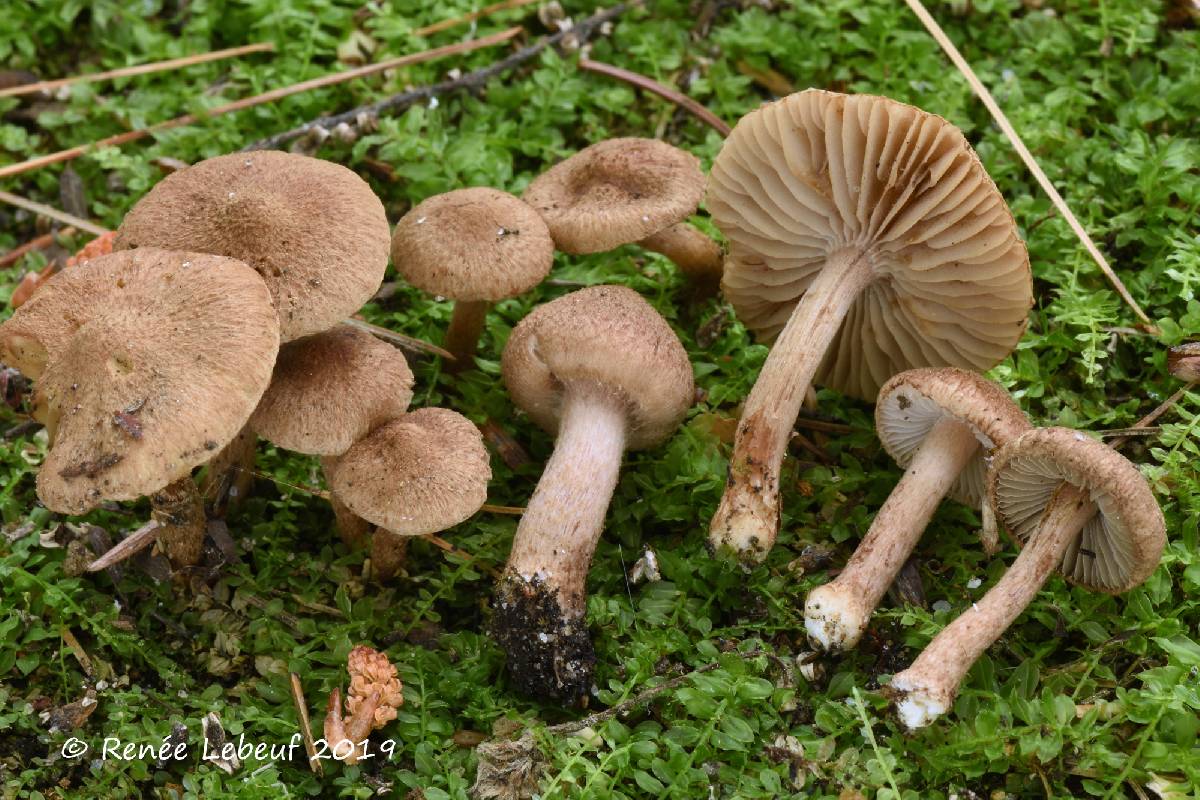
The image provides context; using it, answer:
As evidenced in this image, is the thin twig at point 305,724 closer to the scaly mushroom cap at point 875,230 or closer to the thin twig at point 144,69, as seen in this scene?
the scaly mushroom cap at point 875,230

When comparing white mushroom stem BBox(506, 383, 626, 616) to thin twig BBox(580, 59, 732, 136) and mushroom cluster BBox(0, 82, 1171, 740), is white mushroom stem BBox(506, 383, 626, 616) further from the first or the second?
thin twig BBox(580, 59, 732, 136)

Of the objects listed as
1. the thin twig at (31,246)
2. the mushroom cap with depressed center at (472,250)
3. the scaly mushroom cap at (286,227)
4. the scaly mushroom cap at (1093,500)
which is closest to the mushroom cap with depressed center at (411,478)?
the scaly mushroom cap at (286,227)

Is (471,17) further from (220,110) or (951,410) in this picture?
(951,410)

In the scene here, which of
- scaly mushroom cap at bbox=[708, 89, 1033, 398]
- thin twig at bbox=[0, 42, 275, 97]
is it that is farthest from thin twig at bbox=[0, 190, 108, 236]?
scaly mushroom cap at bbox=[708, 89, 1033, 398]

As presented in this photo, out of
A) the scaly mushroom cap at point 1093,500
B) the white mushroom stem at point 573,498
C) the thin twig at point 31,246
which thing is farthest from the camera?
the thin twig at point 31,246

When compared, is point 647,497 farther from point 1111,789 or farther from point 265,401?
point 1111,789

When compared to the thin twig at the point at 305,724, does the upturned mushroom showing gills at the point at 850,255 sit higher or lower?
higher

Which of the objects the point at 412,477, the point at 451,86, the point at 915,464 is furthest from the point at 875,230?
the point at 451,86
